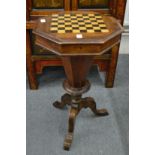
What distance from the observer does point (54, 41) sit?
127 cm

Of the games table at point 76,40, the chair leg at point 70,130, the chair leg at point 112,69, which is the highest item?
the games table at point 76,40

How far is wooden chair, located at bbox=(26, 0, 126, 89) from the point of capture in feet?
5.93

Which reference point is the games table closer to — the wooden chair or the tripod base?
the tripod base

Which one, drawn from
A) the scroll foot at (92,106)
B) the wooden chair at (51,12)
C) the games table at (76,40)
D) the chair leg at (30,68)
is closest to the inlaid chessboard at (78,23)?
the games table at (76,40)

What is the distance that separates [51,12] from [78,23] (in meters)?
0.47

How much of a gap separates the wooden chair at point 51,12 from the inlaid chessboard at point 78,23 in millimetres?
288

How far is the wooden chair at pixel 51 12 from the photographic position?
1809mm

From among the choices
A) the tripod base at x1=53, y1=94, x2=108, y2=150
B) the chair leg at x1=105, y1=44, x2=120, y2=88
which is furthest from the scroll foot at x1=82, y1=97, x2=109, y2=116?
the chair leg at x1=105, y1=44, x2=120, y2=88

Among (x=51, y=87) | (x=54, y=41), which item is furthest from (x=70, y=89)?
(x=51, y=87)

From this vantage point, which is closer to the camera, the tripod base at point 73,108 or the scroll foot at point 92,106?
the tripod base at point 73,108

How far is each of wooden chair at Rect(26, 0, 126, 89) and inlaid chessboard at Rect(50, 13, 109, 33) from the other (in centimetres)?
29

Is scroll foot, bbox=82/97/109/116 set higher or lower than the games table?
lower

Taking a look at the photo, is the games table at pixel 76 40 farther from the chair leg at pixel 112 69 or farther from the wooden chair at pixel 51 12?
the chair leg at pixel 112 69

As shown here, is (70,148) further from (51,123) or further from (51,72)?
(51,72)
